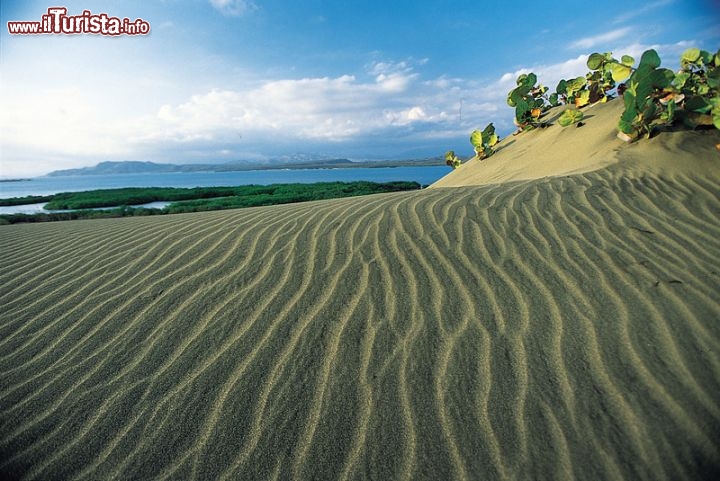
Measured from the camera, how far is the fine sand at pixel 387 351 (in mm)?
1771

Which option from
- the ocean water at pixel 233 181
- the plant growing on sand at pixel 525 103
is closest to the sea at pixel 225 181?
the ocean water at pixel 233 181

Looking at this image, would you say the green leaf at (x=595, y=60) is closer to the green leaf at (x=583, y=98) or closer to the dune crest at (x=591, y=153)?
the green leaf at (x=583, y=98)

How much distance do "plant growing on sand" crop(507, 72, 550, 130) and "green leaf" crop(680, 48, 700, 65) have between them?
3398 mm

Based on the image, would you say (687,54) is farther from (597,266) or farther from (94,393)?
(94,393)

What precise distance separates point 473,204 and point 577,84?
23.0 ft

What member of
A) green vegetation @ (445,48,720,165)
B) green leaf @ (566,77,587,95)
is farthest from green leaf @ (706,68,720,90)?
green leaf @ (566,77,587,95)

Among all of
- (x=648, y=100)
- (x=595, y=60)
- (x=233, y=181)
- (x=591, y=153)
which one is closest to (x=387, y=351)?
(x=648, y=100)

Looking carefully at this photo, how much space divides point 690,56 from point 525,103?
3.77 metres

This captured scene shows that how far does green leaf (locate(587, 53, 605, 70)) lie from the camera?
771 centimetres

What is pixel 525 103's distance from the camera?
30.9 feet

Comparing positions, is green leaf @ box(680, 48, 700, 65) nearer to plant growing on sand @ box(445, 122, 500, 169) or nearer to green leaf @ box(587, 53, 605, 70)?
green leaf @ box(587, 53, 605, 70)

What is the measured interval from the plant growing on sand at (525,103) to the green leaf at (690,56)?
134 inches

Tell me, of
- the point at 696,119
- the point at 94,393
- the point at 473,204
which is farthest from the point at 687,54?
the point at 94,393

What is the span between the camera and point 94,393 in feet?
7.05
